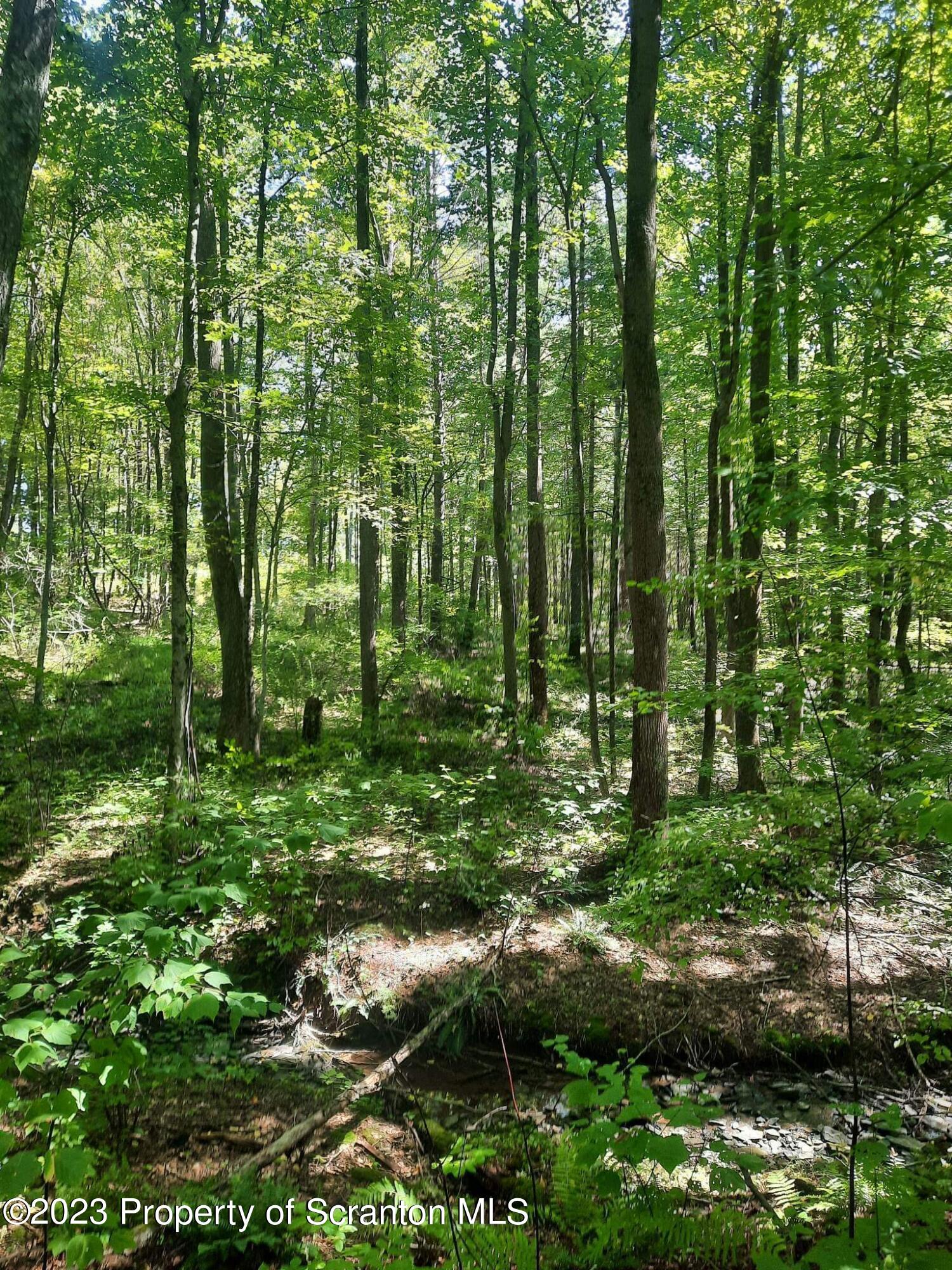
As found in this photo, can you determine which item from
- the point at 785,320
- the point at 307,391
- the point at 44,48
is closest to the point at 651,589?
the point at 785,320

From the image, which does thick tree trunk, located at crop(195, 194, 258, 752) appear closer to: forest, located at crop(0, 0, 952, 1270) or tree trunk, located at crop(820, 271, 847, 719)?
forest, located at crop(0, 0, 952, 1270)

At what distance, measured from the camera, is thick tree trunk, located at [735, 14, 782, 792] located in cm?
348

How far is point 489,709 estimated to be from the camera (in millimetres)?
10109

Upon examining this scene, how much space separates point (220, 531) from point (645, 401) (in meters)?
6.10

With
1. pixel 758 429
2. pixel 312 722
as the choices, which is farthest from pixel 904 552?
pixel 312 722

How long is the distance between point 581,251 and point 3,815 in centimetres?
1271

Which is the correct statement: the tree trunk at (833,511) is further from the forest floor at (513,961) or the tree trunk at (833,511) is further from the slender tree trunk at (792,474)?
the forest floor at (513,961)

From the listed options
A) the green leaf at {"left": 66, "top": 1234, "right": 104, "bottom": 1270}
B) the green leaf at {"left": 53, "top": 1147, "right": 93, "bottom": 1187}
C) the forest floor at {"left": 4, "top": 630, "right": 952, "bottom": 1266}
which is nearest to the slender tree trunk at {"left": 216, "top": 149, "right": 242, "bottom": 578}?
the forest floor at {"left": 4, "top": 630, "right": 952, "bottom": 1266}

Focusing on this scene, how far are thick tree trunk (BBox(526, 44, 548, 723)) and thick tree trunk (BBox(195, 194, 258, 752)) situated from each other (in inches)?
198

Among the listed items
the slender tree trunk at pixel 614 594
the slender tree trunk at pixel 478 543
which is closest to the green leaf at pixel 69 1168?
the slender tree trunk at pixel 614 594

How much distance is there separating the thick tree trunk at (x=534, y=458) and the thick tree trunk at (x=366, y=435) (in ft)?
9.28

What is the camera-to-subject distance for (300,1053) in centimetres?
488

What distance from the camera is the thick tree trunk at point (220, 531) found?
7.61m

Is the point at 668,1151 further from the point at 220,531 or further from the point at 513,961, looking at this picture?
the point at 220,531
